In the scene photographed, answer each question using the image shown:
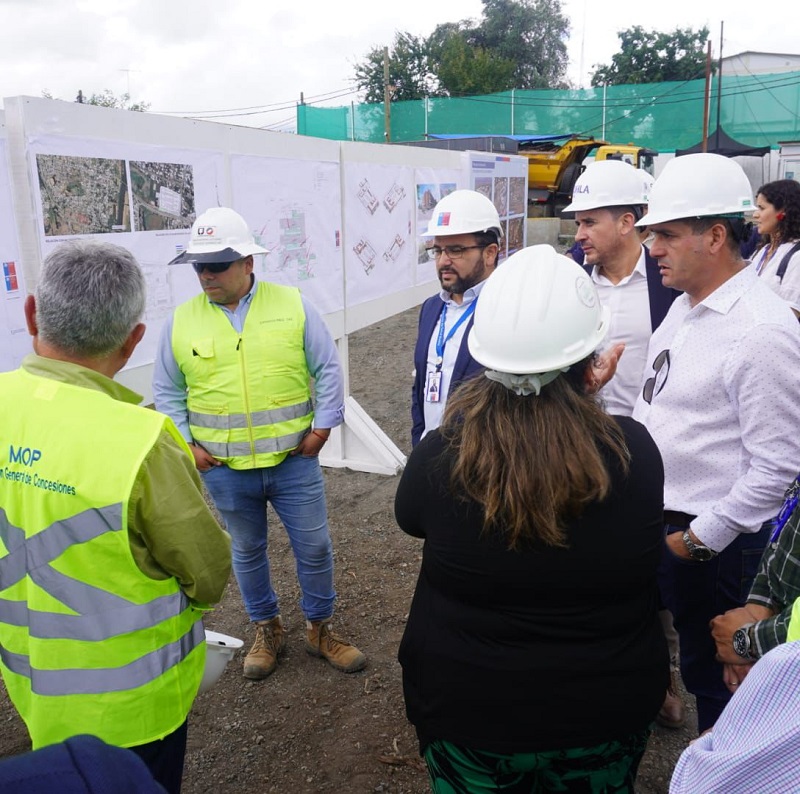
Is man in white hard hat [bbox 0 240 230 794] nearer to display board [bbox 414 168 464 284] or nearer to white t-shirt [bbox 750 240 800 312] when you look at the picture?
white t-shirt [bbox 750 240 800 312]

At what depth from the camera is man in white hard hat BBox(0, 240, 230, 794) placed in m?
1.56

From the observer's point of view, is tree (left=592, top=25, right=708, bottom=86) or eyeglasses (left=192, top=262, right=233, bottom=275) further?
tree (left=592, top=25, right=708, bottom=86)

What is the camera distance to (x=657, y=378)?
235 centimetres

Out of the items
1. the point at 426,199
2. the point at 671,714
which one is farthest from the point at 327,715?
the point at 426,199

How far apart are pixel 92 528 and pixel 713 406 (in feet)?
5.61

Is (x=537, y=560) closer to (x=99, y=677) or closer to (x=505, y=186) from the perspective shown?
(x=99, y=677)

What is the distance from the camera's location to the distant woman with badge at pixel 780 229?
5258 mm

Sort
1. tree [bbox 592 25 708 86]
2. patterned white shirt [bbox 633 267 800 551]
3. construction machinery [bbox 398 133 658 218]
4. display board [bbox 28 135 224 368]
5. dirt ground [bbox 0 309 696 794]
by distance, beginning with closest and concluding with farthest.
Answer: patterned white shirt [bbox 633 267 800 551]
dirt ground [bbox 0 309 696 794]
display board [bbox 28 135 224 368]
construction machinery [bbox 398 133 658 218]
tree [bbox 592 25 708 86]

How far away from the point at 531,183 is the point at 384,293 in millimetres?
17632

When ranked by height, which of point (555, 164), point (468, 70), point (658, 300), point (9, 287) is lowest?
point (658, 300)

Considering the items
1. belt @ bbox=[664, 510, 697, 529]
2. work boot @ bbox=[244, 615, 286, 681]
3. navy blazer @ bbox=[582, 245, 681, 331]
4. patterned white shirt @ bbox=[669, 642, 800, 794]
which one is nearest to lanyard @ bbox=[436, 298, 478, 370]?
navy blazer @ bbox=[582, 245, 681, 331]

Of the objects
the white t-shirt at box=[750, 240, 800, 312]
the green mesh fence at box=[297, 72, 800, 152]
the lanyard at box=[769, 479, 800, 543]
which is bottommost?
the lanyard at box=[769, 479, 800, 543]

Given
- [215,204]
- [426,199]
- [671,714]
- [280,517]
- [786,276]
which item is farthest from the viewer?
[426,199]

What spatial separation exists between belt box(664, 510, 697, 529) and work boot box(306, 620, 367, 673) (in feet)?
5.61
